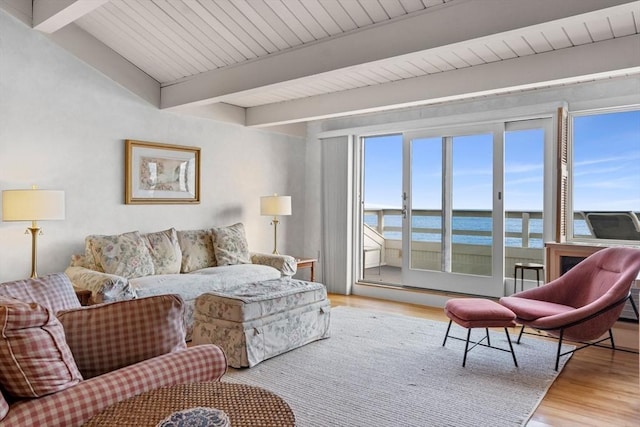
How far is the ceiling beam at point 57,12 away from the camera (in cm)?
294

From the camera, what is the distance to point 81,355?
1632 mm

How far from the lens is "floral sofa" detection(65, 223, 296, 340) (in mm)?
3537

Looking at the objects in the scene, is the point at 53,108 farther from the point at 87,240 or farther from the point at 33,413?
the point at 33,413

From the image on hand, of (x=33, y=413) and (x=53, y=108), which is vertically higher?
(x=53, y=108)

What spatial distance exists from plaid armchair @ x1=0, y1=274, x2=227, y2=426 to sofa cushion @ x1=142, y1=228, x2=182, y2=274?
217 centimetres

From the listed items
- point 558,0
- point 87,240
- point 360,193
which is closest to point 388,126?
point 360,193

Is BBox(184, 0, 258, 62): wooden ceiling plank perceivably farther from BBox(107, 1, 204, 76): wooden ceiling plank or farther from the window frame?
the window frame

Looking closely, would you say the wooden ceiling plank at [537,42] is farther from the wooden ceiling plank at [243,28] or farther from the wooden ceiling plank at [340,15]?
the wooden ceiling plank at [243,28]

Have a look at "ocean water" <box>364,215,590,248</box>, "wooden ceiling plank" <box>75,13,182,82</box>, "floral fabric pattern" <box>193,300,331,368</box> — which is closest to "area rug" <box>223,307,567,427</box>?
"floral fabric pattern" <box>193,300,331,368</box>

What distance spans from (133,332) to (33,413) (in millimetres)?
417

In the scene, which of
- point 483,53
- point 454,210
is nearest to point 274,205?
point 454,210

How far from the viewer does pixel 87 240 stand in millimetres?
3887

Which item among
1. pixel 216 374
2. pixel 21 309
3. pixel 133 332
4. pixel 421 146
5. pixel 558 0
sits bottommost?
pixel 216 374

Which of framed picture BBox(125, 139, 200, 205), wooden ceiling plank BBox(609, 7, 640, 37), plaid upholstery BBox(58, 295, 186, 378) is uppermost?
wooden ceiling plank BBox(609, 7, 640, 37)
